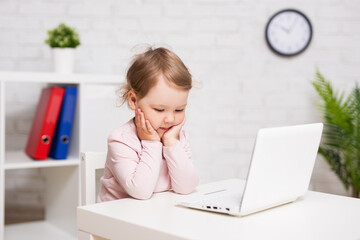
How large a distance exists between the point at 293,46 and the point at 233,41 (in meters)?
0.36

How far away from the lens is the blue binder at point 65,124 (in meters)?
2.23

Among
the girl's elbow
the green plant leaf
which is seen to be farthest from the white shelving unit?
the girl's elbow

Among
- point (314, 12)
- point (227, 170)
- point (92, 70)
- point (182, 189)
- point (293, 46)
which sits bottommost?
point (227, 170)

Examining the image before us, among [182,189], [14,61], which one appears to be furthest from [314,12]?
[182,189]

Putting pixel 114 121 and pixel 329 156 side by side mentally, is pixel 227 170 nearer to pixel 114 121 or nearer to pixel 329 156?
pixel 329 156

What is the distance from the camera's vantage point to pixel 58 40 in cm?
234

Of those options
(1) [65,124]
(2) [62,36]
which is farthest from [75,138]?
(2) [62,36]

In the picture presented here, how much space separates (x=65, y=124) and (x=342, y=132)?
1.52 metres

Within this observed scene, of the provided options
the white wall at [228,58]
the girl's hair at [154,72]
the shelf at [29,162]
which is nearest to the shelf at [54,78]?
the shelf at [29,162]

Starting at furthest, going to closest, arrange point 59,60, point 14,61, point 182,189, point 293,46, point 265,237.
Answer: point 293,46 → point 14,61 → point 59,60 → point 182,189 → point 265,237

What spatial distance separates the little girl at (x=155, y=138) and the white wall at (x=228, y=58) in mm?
1437

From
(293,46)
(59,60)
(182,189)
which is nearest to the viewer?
(182,189)

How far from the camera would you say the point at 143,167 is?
4.10 ft

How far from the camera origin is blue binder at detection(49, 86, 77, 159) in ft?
7.31
